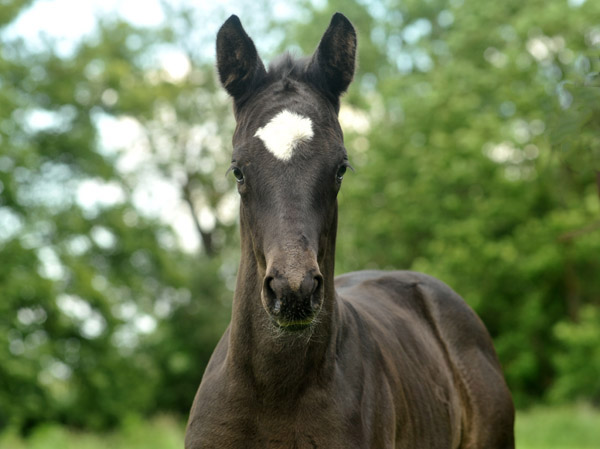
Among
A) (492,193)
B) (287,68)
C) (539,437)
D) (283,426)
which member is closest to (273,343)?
(283,426)

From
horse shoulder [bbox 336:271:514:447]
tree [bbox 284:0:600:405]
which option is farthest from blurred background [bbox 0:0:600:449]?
horse shoulder [bbox 336:271:514:447]

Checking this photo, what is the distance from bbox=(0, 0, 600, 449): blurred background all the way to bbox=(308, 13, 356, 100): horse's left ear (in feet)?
53.9

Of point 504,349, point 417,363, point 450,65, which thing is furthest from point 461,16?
point 417,363

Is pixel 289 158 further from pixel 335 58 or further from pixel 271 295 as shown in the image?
pixel 335 58

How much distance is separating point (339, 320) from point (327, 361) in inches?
13.2

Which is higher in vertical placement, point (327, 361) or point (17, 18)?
point (17, 18)

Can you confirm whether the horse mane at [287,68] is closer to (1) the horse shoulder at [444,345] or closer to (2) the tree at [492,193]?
(1) the horse shoulder at [444,345]

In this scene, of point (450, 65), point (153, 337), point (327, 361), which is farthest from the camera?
point (153, 337)

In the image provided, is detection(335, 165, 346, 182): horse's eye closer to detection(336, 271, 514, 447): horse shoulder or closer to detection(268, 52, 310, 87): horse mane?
detection(268, 52, 310, 87): horse mane

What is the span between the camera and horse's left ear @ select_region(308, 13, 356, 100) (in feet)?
13.6

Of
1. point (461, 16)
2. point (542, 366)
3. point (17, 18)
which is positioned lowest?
point (542, 366)

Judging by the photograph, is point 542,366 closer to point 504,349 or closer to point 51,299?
point 504,349

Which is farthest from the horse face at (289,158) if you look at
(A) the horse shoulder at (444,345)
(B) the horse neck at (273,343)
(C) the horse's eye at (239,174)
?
(A) the horse shoulder at (444,345)

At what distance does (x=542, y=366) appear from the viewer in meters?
28.0
